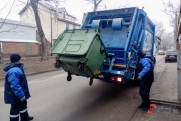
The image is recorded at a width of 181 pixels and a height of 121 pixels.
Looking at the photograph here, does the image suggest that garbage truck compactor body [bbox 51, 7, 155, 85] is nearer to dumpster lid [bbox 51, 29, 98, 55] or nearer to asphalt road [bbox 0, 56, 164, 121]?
dumpster lid [bbox 51, 29, 98, 55]

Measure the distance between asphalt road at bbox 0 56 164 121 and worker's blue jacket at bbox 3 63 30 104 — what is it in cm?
87

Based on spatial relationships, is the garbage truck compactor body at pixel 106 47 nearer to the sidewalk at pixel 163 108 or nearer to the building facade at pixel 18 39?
the sidewalk at pixel 163 108

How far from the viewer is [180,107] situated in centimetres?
446

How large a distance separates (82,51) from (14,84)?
1.54 meters

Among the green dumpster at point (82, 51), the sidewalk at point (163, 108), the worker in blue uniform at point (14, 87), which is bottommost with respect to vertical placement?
the sidewalk at point (163, 108)

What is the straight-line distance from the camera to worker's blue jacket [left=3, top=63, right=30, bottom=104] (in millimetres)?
3268

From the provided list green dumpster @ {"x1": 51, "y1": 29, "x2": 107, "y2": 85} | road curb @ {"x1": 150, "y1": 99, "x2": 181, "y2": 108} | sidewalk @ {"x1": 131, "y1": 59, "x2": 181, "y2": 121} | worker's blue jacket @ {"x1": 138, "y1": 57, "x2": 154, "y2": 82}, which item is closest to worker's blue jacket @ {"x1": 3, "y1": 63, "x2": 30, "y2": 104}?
green dumpster @ {"x1": 51, "y1": 29, "x2": 107, "y2": 85}

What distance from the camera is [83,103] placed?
16.2 feet

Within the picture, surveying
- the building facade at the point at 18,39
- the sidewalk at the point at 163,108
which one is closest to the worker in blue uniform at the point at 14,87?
the sidewalk at the point at 163,108

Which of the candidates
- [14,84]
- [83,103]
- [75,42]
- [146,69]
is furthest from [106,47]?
[14,84]

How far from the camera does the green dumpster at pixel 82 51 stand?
3.89m

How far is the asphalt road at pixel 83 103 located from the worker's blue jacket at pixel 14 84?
872mm

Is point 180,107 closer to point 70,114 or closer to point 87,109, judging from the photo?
point 87,109

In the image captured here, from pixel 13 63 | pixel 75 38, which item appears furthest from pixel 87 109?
pixel 13 63
